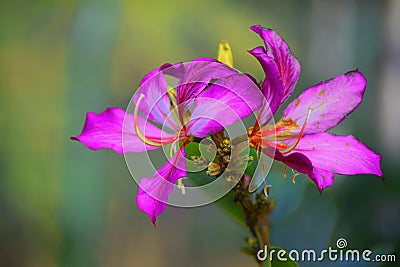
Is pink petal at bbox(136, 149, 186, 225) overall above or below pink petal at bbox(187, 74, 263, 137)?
below

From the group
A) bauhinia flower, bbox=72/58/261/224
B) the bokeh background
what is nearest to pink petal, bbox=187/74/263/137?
bauhinia flower, bbox=72/58/261/224

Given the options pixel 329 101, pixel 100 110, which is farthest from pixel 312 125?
pixel 100 110

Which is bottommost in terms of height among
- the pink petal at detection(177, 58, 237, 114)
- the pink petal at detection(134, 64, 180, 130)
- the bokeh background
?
the bokeh background

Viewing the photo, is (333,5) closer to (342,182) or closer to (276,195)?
(342,182)

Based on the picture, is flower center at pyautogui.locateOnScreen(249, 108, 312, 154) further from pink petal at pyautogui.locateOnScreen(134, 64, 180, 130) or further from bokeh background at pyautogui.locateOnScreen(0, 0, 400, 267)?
bokeh background at pyautogui.locateOnScreen(0, 0, 400, 267)

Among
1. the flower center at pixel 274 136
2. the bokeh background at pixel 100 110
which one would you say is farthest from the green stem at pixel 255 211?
the bokeh background at pixel 100 110

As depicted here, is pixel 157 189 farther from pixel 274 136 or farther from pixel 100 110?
pixel 100 110

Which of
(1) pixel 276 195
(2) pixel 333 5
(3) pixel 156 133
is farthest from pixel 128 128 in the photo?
(2) pixel 333 5
